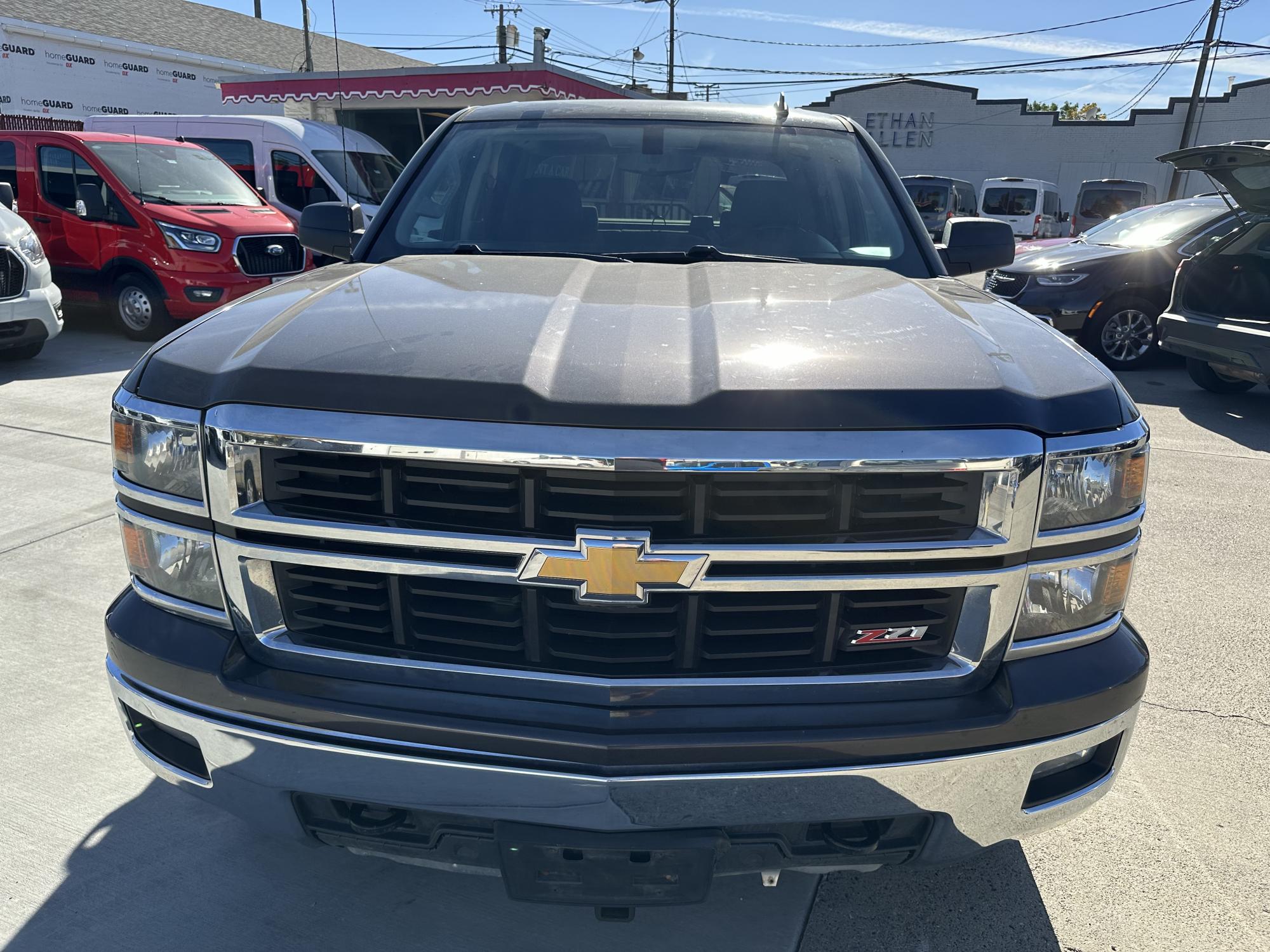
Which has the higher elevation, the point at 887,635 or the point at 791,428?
the point at 791,428

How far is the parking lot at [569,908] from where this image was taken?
224 centimetres

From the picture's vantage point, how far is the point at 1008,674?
181cm

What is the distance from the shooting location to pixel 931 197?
2195 cm

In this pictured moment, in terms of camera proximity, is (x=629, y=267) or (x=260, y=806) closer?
(x=260, y=806)

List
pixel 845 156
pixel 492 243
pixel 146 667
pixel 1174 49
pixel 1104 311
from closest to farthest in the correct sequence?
pixel 146 667, pixel 492 243, pixel 845 156, pixel 1104 311, pixel 1174 49

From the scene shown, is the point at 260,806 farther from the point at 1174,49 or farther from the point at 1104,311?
the point at 1174,49

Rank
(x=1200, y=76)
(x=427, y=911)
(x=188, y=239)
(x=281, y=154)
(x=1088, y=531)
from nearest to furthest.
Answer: (x=1088, y=531) < (x=427, y=911) < (x=188, y=239) < (x=281, y=154) < (x=1200, y=76)

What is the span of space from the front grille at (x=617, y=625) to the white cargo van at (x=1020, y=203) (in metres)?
23.6

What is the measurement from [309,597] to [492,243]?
4.95 ft

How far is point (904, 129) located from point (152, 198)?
3779cm

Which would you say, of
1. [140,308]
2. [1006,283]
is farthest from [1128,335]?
[140,308]

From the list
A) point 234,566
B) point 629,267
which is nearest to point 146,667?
point 234,566

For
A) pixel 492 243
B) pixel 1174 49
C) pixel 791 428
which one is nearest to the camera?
pixel 791 428

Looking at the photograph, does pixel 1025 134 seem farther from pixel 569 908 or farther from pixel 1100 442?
Result: pixel 569 908
